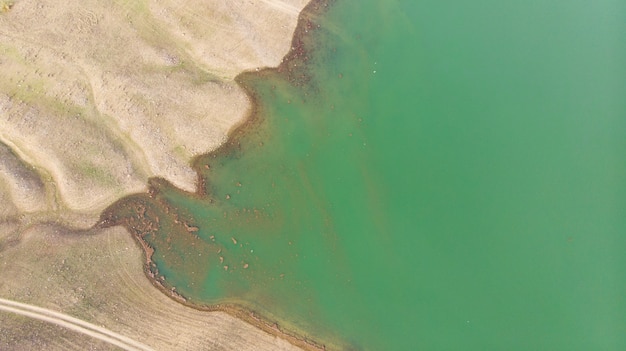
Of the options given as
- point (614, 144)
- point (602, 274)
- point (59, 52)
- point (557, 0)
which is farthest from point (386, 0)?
point (602, 274)

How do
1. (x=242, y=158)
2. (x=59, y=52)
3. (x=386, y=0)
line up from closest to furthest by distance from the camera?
(x=59, y=52), (x=242, y=158), (x=386, y=0)

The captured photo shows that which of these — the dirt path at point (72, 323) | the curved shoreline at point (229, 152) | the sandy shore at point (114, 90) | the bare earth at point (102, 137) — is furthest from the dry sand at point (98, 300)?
the sandy shore at point (114, 90)

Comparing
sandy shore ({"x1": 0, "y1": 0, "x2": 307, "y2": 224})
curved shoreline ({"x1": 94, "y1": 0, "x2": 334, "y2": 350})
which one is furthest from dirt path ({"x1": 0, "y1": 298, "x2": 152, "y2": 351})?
sandy shore ({"x1": 0, "y1": 0, "x2": 307, "y2": 224})

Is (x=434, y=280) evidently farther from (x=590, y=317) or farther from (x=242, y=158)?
(x=242, y=158)

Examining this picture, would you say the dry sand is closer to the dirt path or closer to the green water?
the dirt path

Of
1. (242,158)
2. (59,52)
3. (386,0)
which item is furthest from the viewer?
(386,0)

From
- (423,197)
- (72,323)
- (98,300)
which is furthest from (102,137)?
(423,197)
